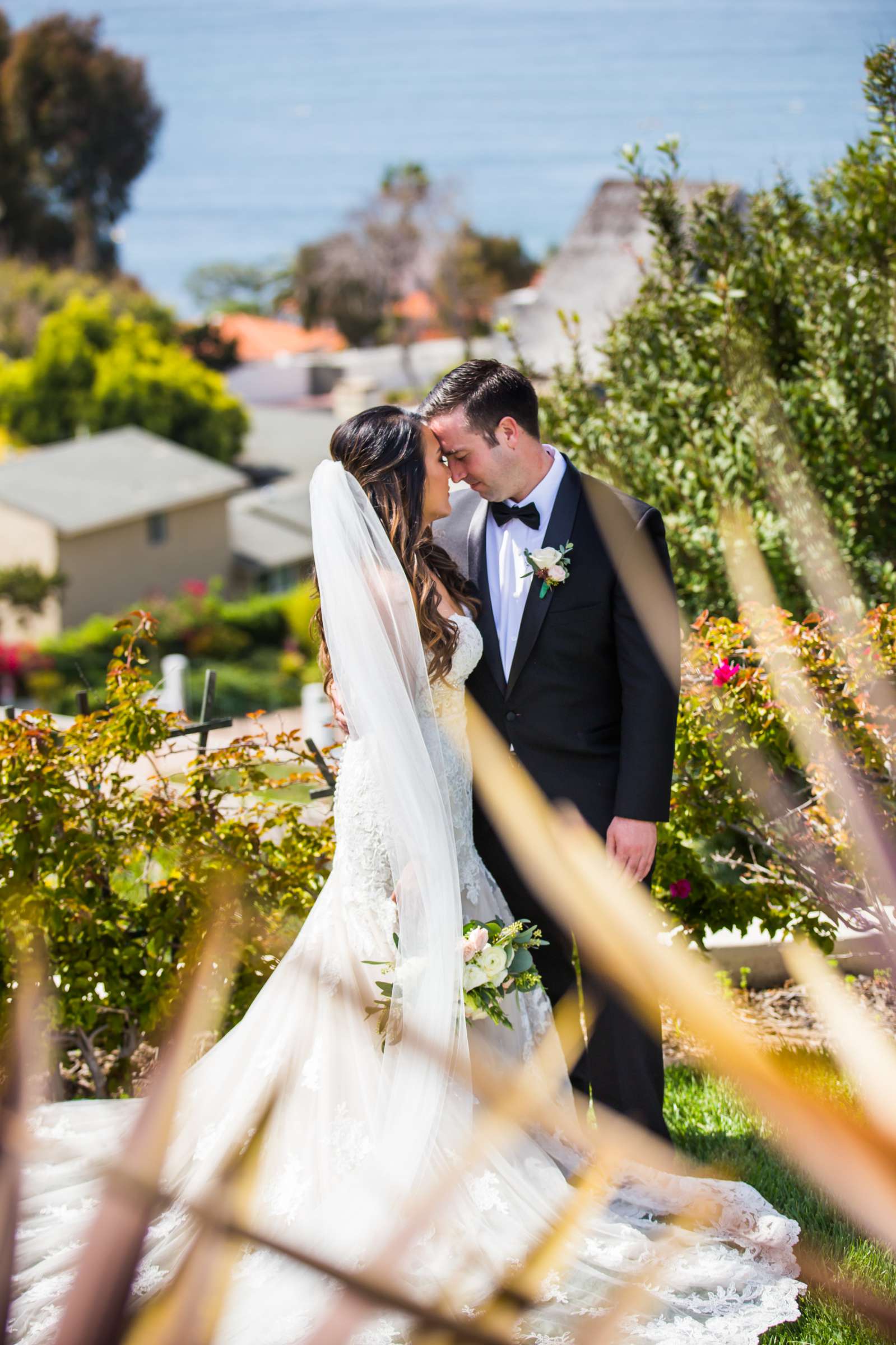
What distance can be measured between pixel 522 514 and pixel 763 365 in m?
2.90

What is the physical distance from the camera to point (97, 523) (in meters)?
28.0

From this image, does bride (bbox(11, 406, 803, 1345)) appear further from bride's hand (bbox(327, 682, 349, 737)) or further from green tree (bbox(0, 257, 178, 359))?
green tree (bbox(0, 257, 178, 359))

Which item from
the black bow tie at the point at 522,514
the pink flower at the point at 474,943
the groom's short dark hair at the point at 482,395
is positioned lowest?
the pink flower at the point at 474,943

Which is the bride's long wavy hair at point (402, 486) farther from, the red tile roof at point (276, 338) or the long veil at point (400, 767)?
the red tile roof at point (276, 338)

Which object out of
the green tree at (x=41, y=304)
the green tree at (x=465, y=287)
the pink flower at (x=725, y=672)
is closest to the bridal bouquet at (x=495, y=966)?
the pink flower at (x=725, y=672)

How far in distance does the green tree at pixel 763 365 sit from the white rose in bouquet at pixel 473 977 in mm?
2959

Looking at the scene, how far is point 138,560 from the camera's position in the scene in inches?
1172

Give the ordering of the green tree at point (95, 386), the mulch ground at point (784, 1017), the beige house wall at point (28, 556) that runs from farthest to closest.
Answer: the green tree at point (95, 386)
the beige house wall at point (28, 556)
the mulch ground at point (784, 1017)

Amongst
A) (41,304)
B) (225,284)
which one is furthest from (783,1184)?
(225,284)

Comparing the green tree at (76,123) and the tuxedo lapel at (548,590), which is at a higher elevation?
the green tree at (76,123)

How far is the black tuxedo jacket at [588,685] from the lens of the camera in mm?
3102

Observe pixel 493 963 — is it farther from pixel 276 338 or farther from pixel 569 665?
pixel 276 338

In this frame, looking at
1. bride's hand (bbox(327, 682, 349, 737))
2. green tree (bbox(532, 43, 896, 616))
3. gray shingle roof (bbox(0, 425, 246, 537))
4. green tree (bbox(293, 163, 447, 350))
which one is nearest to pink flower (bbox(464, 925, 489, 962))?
bride's hand (bbox(327, 682, 349, 737))

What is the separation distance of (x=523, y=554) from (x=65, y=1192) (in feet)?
6.84
